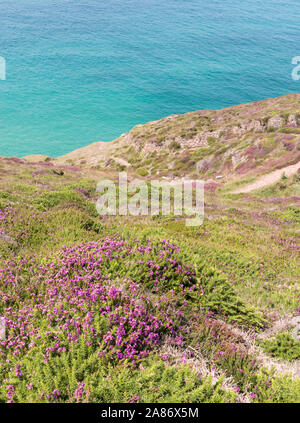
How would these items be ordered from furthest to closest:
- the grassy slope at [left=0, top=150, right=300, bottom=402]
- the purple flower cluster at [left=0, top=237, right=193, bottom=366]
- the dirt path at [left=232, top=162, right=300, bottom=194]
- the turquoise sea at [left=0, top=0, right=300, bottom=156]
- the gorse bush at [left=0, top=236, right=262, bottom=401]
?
the turquoise sea at [left=0, top=0, right=300, bottom=156]
the dirt path at [left=232, top=162, right=300, bottom=194]
the purple flower cluster at [left=0, top=237, right=193, bottom=366]
the gorse bush at [left=0, top=236, right=262, bottom=401]
the grassy slope at [left=0, top=150, right=300, bottom=402]

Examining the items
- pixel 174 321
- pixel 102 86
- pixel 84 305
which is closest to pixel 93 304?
pixel 84 305

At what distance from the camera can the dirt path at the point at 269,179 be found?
117 feet

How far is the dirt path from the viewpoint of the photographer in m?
35.6

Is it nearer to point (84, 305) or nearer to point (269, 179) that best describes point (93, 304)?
point (84, 305)

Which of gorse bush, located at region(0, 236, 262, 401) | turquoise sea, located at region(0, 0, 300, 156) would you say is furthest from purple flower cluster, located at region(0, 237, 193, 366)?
turquoise sea, located at region(0, 0, 300, 156)

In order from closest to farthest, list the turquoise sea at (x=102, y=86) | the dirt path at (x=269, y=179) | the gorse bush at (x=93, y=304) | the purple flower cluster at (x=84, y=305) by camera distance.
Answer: the gorse bush at (x=93, y=304)
the purple flower cluster at (x=84, y=305)
the dirt path at (x=269, y=179)
the turquoise sea at (x=102, y=86)

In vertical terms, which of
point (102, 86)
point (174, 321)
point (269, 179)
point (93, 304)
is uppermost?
point (102, 86)

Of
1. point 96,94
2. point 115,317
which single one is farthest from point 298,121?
point 96,94

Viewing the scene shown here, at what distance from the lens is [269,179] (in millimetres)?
36656

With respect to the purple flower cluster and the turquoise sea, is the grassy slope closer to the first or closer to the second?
the purple flower cluster

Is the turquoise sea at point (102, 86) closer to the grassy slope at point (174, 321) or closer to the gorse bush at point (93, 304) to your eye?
the grassy slope at point (174, 321)

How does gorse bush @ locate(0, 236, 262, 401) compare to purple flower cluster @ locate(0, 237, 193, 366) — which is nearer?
gorse bush @ locate(0, 236, 262, 401)

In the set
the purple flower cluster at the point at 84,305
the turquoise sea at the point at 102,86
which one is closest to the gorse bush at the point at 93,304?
the purple flower cluster at the point at 84,305

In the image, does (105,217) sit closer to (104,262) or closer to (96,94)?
(104,262)
